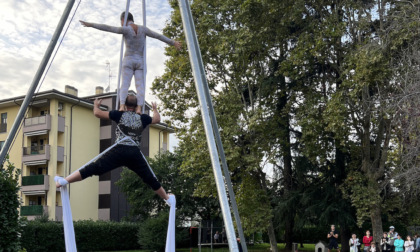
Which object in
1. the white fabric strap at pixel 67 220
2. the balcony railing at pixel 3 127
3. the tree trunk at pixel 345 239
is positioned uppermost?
the balcony railing at pixel 3 127

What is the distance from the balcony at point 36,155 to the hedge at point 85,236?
302 inches

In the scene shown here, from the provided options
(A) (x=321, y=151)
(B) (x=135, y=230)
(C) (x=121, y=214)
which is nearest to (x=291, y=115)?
(A) (x=321, y=151)

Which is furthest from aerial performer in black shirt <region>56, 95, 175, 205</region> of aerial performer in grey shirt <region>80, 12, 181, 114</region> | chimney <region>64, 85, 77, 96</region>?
chimney <region>64, 85, 77, 96</region>

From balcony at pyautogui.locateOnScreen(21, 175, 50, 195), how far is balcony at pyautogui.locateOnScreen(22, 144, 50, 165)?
113 centimetres

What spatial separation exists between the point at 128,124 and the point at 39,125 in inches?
1282

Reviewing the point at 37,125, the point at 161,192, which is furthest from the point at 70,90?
the point at 161,192

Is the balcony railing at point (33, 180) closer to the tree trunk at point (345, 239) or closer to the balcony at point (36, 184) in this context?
the balcony at point (36, 184)

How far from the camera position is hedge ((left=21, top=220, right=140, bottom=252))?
27.2 metres

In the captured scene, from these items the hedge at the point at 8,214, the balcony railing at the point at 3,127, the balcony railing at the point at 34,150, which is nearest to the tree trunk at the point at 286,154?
the hedge at the point at 8,214

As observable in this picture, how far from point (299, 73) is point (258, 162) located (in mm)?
4005

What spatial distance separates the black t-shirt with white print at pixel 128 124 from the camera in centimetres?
634

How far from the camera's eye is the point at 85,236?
100 feet

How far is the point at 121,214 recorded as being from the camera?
41.3 meters

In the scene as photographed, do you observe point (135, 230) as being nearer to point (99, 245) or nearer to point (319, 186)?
point (99, 245)
